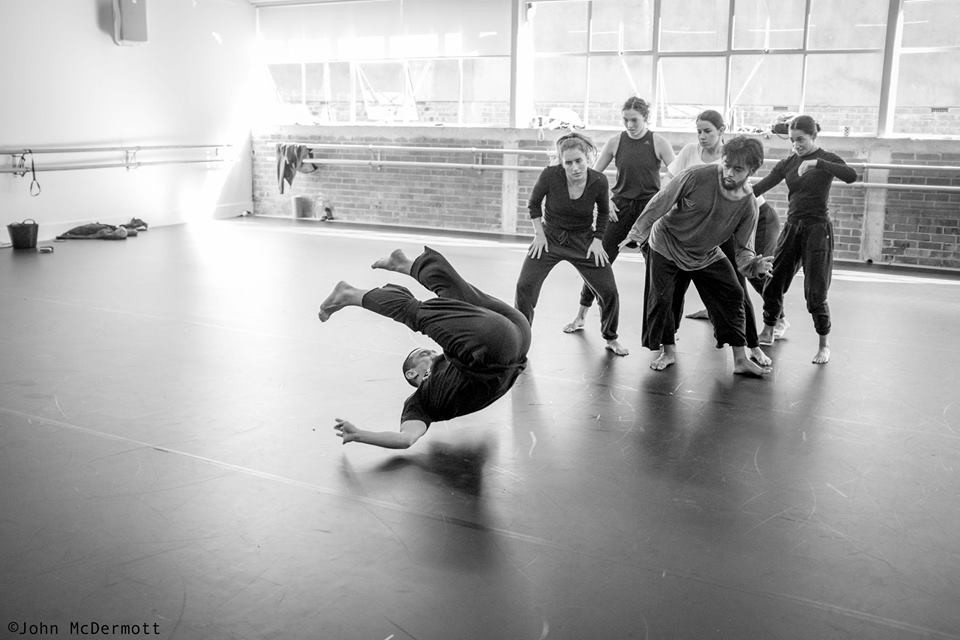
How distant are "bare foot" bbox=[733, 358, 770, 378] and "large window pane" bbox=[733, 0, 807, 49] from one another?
19.3 feet

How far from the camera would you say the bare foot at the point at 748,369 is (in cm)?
499

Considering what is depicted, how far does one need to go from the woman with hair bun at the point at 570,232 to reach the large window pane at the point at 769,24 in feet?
18.0

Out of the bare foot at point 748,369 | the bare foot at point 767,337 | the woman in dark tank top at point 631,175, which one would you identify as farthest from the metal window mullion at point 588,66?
the bare foot at point 748,369

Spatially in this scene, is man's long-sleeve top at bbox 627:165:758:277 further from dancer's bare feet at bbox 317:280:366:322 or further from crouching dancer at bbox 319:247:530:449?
dancer's bare feet at bbox 317:280:366:322

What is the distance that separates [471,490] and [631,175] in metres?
3.27

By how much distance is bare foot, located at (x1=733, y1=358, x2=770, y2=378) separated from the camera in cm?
499

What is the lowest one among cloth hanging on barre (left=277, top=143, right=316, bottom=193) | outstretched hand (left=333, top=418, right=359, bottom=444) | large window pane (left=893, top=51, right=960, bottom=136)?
outstretched hand (left=333, top=418, right=359, bottom=444)

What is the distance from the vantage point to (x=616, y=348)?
543 cm

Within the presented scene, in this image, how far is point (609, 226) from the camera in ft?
20.0

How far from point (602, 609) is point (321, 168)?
10883 millimetres

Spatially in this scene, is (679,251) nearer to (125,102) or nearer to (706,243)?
(706,243)

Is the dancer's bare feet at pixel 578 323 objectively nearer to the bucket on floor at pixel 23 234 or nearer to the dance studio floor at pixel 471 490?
the dance studio floor at pixel 471 490

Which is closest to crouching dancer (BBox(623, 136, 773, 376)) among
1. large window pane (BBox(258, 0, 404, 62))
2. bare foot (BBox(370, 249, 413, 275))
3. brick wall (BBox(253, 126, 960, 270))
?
bare foot (BBox(370, 249, 413, 275))

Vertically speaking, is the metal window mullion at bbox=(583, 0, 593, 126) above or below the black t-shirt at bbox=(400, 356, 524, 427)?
above
